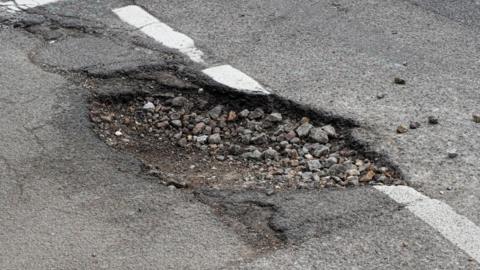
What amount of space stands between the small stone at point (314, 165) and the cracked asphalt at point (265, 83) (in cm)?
33

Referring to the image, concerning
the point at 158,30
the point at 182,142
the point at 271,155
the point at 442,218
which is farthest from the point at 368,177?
the point at 158,30

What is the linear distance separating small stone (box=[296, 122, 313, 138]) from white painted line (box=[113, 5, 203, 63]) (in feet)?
4.28

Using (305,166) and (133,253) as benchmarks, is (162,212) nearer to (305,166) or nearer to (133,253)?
(133,253)

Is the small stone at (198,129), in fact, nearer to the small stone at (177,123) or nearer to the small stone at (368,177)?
the small stone at (177,123)

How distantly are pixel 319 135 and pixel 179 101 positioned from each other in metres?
1.13

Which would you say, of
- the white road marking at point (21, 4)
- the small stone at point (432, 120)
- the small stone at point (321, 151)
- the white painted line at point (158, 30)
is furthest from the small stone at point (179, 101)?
the white road marking at point (21, 4)

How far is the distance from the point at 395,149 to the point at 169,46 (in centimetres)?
237

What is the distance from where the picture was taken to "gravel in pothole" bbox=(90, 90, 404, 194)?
182 inches

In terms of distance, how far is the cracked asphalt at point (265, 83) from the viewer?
3980 millimetres

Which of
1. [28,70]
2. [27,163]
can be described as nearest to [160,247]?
[27,163]

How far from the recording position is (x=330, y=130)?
16.6 ft

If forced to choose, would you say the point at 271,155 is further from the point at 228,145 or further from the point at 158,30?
the point at 158,30

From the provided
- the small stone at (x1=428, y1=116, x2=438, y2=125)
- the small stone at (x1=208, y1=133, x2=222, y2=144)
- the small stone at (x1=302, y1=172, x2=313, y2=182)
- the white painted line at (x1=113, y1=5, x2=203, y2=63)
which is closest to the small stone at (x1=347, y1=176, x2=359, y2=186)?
the small stone at (x1=302, y1=172, x2=313, y2=182)

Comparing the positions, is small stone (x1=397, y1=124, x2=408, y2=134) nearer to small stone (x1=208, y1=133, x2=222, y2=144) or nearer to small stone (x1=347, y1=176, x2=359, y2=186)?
small stone (x1=347, y1=176, x2=359, y2=186)
